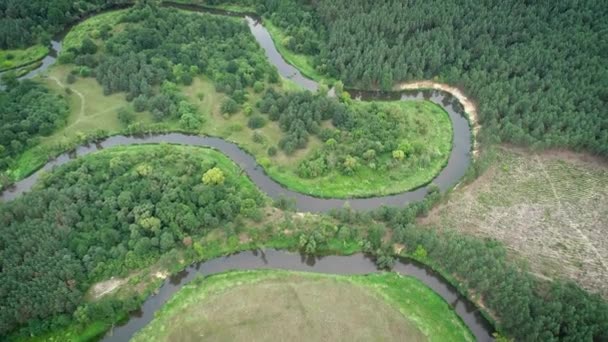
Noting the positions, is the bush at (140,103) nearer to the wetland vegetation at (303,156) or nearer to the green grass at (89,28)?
the wetland vegetation at (303,156)

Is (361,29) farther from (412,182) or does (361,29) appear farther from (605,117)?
(605,117)

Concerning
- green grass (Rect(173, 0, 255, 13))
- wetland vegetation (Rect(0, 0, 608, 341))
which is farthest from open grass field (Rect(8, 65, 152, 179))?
green grass (Rect(173, 0, 255, 13))

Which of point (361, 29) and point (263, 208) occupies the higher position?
point (361, 29)

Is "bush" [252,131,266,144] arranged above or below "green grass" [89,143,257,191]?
above

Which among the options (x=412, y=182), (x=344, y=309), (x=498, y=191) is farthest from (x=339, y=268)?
(x=498, y=191)

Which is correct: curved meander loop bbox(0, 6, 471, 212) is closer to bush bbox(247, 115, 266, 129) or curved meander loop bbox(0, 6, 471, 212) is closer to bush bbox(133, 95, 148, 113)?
bush bbox(247, 115, 266, 129)
